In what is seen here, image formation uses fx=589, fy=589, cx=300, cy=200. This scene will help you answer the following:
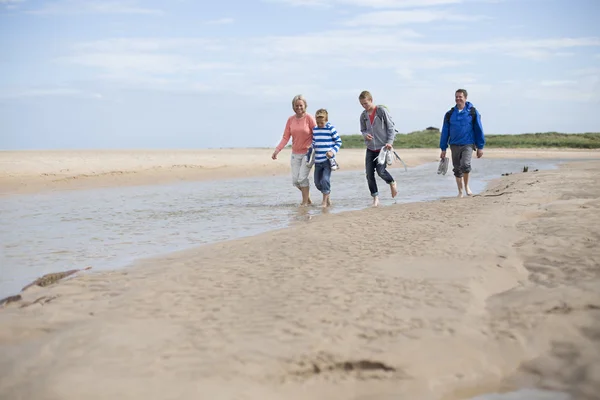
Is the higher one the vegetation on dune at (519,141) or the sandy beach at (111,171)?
the vegetation on dune at (519,141)

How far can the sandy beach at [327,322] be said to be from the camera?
10.2ft

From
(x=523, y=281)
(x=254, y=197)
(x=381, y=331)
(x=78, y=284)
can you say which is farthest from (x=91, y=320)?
(x=254, y=197)

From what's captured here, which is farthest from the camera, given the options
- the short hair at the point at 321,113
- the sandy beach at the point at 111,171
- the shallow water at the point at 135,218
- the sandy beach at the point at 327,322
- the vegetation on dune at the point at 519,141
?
the vegetation on dune at the point at 519,141

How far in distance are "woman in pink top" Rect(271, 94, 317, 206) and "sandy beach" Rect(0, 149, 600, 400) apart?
192 inches

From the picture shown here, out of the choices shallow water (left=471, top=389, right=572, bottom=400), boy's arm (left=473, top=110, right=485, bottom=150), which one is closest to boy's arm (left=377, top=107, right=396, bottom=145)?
boy's arm (left=473, top=110, right=485, bottom=150)

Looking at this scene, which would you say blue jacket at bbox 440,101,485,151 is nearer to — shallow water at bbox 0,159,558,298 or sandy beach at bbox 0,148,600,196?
shallow water at bbox 0,159,558,298

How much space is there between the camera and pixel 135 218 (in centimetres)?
1005

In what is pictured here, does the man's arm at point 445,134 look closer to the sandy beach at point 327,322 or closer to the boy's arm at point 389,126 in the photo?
the boy's arm at point 389,126

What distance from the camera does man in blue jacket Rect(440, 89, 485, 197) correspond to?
11359 mm

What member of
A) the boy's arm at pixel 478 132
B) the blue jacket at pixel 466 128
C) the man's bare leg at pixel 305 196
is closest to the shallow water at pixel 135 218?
the man's bare leg at pixel 305 196

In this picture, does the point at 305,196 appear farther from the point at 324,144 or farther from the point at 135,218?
the point at 135,218

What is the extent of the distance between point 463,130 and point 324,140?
275 centimetres

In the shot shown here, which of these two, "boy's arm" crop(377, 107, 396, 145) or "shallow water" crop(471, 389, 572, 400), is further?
"boy's arm" crop(377, 107, 396, 145)

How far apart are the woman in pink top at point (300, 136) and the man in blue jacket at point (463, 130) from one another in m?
2.62
